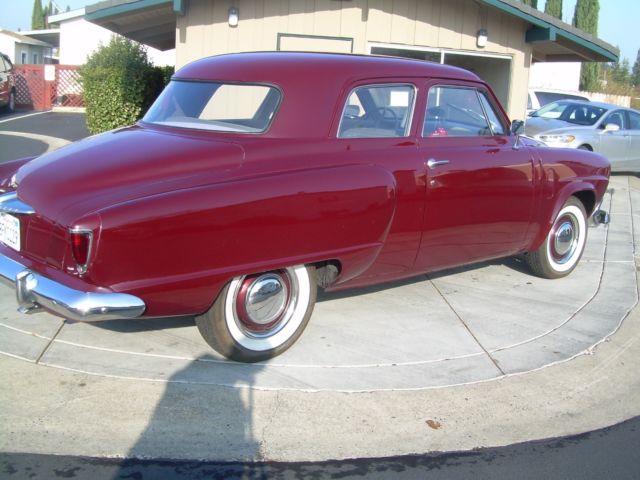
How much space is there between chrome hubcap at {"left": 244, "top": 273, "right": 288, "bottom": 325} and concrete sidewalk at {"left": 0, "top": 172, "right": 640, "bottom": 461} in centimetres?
31

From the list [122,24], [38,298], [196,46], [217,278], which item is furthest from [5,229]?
[122,24]

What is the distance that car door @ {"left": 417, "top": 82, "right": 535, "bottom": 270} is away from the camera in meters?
4.92

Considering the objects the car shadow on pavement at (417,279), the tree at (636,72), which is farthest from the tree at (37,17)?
the car shadow on pavement at (417,279)

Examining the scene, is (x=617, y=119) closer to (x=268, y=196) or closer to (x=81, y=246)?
(x=268, y=196)

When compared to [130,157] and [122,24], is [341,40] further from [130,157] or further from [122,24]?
[130,157]

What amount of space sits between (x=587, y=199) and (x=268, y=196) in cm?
408

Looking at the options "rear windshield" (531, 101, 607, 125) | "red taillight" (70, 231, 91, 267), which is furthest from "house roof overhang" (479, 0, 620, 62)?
"red taillight" (70, 231, 91, 267)

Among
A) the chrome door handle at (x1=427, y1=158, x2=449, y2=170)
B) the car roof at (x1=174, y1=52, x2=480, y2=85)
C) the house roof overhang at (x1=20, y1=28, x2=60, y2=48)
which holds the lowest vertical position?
the chrome door handle at (x1=427, y1=158, x2=449, y2=170)

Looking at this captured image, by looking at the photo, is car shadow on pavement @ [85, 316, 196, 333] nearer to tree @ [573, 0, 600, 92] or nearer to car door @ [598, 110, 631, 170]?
car door @ [598, 110, 631, 170]

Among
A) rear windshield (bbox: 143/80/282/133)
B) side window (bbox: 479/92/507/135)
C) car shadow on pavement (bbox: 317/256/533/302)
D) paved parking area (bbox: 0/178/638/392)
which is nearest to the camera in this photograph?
paved parking area (bbox: 0/178/638/392)

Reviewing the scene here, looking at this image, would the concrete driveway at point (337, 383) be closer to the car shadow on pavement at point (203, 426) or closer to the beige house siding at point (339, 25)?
the car shadow on pavement at point (203, 426)

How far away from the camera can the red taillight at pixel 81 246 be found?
3.38 m

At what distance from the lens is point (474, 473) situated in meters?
3.31

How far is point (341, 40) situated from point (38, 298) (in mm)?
8537
